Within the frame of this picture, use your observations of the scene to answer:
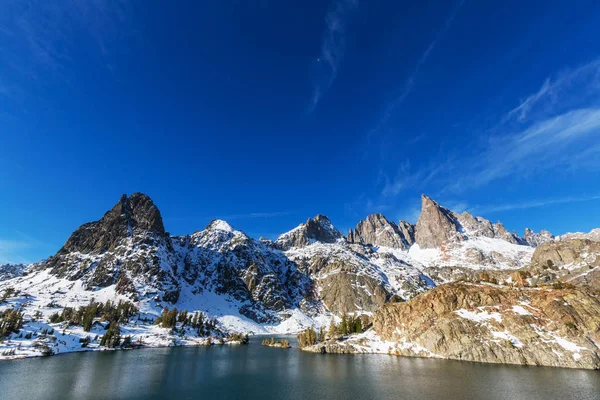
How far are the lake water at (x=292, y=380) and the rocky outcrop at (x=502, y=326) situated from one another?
908 cm

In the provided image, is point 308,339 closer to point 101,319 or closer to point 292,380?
point 292,380

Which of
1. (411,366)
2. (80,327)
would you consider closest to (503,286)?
(411,366)

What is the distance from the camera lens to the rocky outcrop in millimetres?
95000

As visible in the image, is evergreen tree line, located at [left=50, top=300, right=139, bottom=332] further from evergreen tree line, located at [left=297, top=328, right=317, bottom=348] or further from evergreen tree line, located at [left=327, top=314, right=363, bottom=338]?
evergreen tree line, located at [left=327, top=314, right=363, bottom=338]

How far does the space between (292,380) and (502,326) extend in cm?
8123

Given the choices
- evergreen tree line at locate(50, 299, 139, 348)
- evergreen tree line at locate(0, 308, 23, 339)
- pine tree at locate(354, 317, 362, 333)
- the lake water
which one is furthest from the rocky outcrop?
evergreen tree line at locate(0, 308, 23, 339)

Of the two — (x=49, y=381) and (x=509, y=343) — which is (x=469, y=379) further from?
(x=49, y=381)

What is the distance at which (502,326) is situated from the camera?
10750cm

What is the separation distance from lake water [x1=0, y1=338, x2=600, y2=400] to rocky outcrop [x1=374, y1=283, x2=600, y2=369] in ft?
29.8

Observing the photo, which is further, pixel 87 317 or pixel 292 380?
pixel 87 317

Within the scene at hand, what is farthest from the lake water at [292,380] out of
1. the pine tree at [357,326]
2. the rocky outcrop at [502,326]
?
the pine tree at [357,326]

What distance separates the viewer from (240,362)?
113375 mm

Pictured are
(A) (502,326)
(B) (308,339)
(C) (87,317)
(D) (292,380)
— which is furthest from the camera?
(C) (87,317)

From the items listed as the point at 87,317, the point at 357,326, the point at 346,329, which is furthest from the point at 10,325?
the point at 357,326
